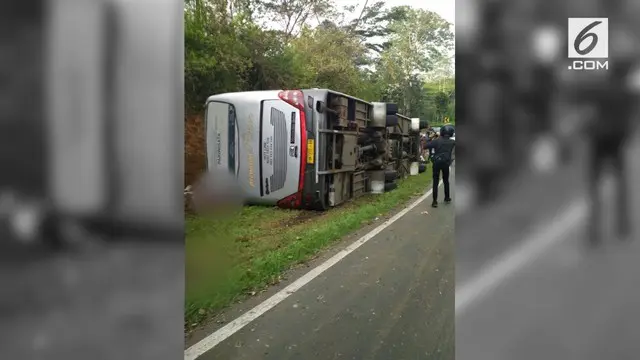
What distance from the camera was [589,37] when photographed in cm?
159

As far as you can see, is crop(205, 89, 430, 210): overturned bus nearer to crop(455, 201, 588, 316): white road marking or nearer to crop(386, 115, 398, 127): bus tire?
crop(386, 115, 398, 127): bus tire

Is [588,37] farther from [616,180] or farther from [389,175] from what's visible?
[389,175]

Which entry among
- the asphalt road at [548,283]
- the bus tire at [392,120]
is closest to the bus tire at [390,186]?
the bus tire at [392,120]

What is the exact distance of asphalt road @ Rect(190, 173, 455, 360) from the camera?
1.75 meters

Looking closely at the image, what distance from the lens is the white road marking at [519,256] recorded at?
1638mm

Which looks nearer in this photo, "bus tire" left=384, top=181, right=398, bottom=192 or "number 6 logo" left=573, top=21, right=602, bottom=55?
"number 6 logo" left=573, top=21, right=602, bottom=55

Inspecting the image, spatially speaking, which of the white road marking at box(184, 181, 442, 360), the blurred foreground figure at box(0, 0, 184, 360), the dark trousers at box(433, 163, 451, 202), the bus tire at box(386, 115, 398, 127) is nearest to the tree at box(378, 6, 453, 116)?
the bus tire at box(386, 115, 398, 127)

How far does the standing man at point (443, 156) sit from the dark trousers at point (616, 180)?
17.4 inches

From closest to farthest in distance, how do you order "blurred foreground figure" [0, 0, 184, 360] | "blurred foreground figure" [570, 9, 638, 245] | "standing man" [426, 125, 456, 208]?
1. "blurred foreground figure" [570, 9, 638, 245]
2. "standing man" [426, 125, 456, 208]
3. "blurred foreground figure" [0, 0, 184, 360]

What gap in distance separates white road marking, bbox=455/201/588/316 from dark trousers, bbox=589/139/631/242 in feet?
0.14

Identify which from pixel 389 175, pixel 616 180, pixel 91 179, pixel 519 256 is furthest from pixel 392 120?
pixel 91 179

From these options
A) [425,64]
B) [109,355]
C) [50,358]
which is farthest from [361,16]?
[50,358]

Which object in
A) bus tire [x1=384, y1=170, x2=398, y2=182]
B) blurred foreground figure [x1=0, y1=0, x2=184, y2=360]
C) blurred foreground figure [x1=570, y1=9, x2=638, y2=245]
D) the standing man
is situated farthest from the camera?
bus tire [x1=384, y1=170, x2=398, y2=182]

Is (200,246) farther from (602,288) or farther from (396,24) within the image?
(602,288)
